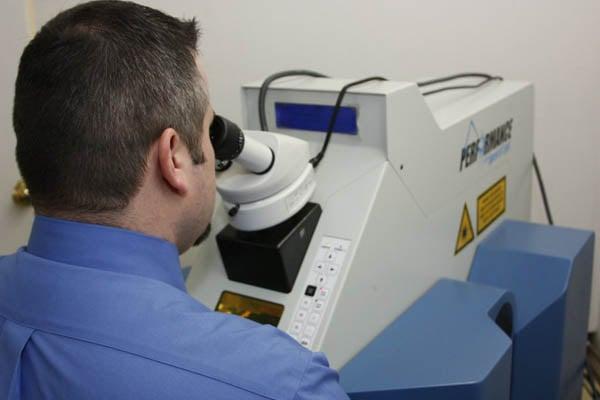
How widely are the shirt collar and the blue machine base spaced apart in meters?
0.39

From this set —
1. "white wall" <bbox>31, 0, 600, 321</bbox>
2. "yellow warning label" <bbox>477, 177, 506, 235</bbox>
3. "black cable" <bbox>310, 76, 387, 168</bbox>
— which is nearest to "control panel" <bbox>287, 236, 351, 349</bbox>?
"black cable" <bbox>310, 76, 387, 168</bbox>

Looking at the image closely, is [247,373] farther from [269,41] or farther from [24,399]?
[269,41]

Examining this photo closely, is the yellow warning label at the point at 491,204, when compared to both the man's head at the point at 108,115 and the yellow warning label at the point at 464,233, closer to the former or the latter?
the yellow warning label at the point at 464,233

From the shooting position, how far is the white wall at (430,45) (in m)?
1.62

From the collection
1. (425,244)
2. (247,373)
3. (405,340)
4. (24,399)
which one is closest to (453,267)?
(425,244)

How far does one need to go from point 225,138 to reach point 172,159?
192mm

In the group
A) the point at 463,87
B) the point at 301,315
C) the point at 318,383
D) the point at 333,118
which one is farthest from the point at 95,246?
the point at 463,87

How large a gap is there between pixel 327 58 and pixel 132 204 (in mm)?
1109

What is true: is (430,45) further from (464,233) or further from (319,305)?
(319,305)

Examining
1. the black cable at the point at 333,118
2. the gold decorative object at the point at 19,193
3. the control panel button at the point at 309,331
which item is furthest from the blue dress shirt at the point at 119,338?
the gold decorative object at the point at 19,193

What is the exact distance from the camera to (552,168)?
182 cm

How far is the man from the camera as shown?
60 cm

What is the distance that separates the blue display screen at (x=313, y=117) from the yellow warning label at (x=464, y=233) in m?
0.34

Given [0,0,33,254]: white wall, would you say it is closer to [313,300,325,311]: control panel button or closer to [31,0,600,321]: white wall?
[31,0,600,321]: white wall
